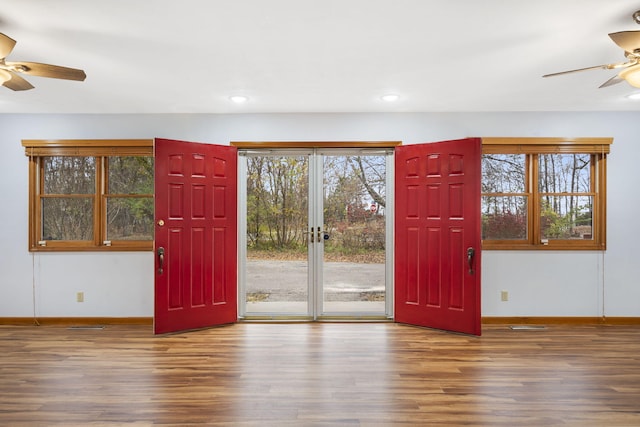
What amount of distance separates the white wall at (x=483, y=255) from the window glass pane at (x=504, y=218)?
0.72 ft

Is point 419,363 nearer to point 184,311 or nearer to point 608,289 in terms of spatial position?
point 184,311

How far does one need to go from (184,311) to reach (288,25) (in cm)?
303

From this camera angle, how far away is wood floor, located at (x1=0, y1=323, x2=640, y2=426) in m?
2.49

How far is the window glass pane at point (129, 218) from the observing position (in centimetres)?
463

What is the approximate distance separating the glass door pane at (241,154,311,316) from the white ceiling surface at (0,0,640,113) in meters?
0.69

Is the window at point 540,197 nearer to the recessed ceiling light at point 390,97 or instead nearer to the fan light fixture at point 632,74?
the recessed ceiling light at point 390,97

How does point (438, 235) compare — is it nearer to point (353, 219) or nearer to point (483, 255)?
point (483, 255)

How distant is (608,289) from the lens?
178 inches

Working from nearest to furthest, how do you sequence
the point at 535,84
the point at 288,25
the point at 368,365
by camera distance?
the point at 288,25, the point at 368,365, the point at 535,84

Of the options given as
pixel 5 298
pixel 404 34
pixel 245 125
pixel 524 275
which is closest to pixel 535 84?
pixel 404 34

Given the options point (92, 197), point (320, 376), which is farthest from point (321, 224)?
point (92, 197)

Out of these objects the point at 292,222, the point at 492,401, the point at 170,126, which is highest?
the point at 170,126

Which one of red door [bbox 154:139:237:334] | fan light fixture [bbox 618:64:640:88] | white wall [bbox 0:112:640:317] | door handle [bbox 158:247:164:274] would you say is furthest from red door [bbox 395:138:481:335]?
door handle [bbox 158:247:164:274]

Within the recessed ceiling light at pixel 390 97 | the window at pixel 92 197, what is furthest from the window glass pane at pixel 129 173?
the recessed ceiling light at pixel 390 97
